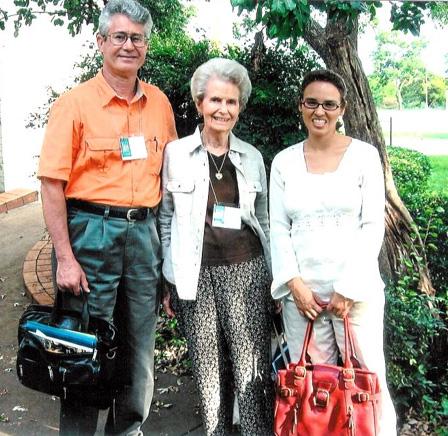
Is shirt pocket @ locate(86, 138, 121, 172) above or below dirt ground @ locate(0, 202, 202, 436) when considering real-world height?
above

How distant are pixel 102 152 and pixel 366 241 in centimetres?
121

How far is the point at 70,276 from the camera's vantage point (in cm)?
275

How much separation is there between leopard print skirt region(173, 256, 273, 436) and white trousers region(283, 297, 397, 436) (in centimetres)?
18

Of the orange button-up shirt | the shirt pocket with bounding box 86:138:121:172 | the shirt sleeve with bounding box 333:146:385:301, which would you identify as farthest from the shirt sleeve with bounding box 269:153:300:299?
the shirt pocket with bounding box 86:138:121:172

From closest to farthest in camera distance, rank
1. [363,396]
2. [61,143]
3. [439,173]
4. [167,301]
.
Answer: [363,396] < [61,143] < [167,301] < [439,173]

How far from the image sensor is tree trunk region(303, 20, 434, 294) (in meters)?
3.77

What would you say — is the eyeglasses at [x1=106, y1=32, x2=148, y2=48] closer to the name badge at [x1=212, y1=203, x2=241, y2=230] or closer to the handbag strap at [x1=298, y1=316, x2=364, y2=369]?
the name badge at [x1=212, y1=203, x2=241, y2=230]

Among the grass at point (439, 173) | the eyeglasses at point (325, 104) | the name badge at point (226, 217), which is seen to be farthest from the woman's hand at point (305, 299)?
the grass at point (439, 173)

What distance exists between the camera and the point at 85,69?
5230 mm

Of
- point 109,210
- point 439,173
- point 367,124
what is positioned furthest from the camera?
point 439,173

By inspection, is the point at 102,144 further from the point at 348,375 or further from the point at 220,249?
the point at 348,375

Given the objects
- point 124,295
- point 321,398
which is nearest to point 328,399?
point 321,398

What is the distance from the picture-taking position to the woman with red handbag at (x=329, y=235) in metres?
2.58

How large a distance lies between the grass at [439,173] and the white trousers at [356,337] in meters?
5.58
